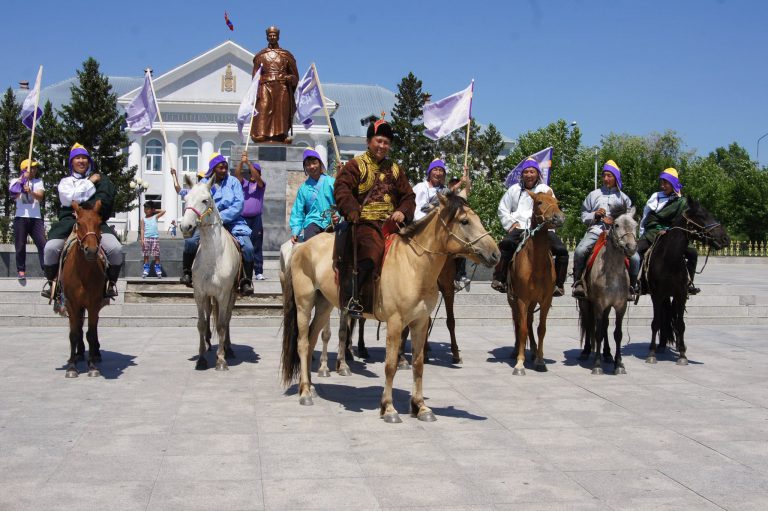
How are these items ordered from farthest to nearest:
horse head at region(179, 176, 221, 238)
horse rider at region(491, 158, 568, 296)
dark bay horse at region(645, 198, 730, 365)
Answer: dark bay horse at region(645, 198, 730, 365) → horse rider at region(491, 158, 568, 296) → horse head at region(179, 176, 221, 238)

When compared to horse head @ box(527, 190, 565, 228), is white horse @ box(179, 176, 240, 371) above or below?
below

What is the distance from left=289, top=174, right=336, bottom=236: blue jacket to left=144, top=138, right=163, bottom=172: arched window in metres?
65.1

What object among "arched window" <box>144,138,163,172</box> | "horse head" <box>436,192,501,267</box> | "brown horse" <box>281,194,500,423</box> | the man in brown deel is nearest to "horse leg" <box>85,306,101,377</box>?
the man in brown deel

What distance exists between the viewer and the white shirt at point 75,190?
33.3ft

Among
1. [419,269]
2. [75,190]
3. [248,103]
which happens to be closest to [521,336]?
[419,269]

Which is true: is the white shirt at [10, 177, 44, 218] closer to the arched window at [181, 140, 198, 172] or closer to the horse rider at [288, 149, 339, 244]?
the horse rider at [288, 149, 339, 244]

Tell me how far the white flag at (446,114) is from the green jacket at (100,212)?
17.9 ft

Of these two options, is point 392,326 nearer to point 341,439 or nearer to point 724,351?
point 341,439

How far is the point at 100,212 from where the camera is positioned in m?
9.98

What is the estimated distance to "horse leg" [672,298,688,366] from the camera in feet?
38.2

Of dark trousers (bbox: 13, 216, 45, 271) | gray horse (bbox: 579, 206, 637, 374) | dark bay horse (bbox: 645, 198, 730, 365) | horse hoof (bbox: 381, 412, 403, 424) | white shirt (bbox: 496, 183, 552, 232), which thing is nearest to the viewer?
horse hoof (bbox: 381, 412, 403, 424)

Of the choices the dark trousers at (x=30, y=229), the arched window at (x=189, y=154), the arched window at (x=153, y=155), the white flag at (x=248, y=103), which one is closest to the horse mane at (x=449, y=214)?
the white flag at (x=248, y=103)

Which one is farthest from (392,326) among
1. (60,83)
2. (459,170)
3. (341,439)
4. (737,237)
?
(60,83)

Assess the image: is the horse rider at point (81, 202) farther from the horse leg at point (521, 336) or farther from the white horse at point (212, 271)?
the horse leg at point (521, 336)
